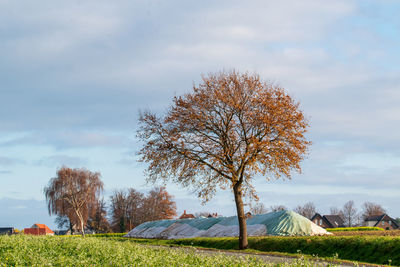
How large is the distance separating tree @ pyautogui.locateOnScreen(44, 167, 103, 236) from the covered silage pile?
34.6ft

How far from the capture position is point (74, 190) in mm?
68250

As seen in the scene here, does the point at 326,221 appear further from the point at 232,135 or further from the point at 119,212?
the point at 232,135

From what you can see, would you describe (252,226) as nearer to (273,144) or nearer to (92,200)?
(273,144)

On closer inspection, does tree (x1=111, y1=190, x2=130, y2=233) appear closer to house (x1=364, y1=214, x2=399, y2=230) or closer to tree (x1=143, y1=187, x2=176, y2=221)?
tree (x1=143, y1=187, x2=176, y2=221)

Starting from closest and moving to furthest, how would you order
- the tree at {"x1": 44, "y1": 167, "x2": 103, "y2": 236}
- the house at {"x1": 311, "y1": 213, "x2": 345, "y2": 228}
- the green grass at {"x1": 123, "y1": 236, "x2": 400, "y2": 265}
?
the green grass at {"x1": 123, "y1": 236, "x2": 400, "y2": 265}, the tree at {"x1": 44, "y1": 167, "x2": 103, "y2": 236}, the house at {"x1": 311, "y1": 213, "x2": 345, "y2": 228}

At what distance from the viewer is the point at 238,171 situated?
29.2 meters

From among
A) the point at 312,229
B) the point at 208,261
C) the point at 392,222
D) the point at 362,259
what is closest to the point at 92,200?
the point at 312,229

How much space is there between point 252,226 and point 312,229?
18.6 feet

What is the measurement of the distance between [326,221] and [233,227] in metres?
84.0

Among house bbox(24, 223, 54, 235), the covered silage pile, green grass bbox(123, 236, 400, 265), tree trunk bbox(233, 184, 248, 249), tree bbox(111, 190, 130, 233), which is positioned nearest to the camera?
green grass bbox(123, 236, 400, 265)

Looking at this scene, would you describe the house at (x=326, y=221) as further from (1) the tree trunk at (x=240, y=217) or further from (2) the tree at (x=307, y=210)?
(1) the tree trunk at (x=240, y=217)

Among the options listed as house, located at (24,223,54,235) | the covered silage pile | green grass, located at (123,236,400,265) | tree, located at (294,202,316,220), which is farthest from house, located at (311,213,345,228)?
green grass, located at (123,236,400,265)

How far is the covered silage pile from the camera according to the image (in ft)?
128

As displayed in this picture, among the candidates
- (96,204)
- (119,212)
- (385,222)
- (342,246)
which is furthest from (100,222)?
(342,246)
